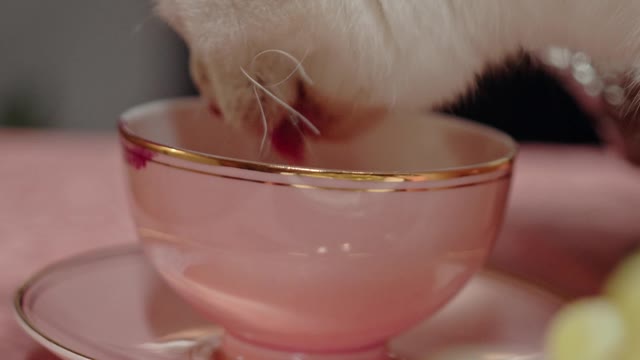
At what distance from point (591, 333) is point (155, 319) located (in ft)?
0.82

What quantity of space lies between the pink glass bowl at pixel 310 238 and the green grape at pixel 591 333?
0.34ft

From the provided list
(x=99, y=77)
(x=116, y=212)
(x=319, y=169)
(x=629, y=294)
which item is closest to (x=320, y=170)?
(x=319, y=169)

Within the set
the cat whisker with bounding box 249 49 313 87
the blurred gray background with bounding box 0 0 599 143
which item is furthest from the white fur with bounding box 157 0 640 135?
the blurred gray background with bounding box 0 0 599 143

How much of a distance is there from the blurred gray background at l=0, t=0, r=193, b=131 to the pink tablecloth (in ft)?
1.51

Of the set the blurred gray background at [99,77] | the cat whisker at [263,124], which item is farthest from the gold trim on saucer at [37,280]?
the blurred gray background at [99,77]

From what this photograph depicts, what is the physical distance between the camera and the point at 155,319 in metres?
0.44

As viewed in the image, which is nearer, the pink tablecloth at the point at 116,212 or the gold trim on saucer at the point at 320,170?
the gold trim on saucer at the point at 320,170

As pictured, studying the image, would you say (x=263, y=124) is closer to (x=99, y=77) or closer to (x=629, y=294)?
(x=629, y=294)

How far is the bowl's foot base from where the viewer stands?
0.38 metres

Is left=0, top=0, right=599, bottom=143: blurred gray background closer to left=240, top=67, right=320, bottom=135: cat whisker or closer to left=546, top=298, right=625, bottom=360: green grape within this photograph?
left=240, top=67, right=320, bottom=135: cat whisker

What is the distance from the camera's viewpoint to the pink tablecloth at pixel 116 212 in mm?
532

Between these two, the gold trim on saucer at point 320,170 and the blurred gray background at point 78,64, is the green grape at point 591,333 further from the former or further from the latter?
the blurred gray background at point 78,64

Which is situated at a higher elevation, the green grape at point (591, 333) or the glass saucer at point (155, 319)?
the green grape at point (591, 333)

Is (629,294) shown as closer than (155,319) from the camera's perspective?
Yes
